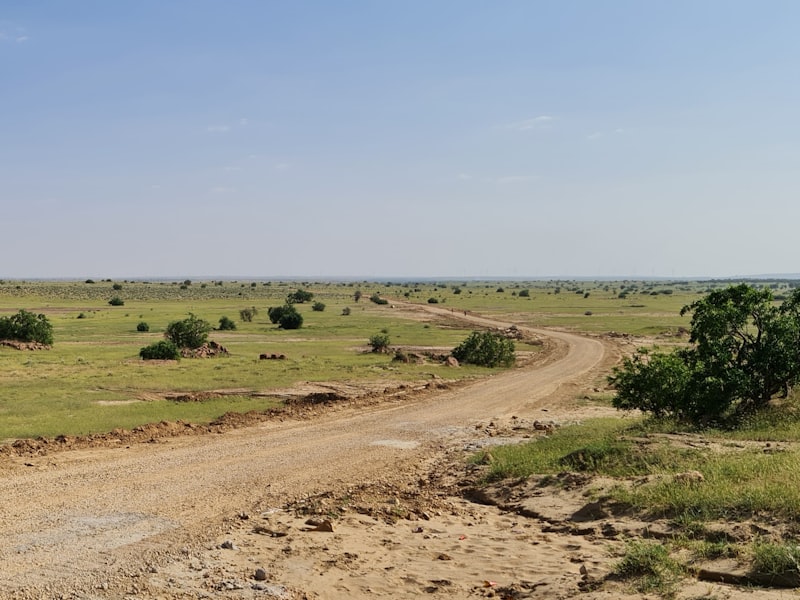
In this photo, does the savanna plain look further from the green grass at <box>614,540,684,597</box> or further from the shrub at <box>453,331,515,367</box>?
the shrub at <box>453,331,515,367</box>

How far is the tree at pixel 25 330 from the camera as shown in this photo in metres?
47.4

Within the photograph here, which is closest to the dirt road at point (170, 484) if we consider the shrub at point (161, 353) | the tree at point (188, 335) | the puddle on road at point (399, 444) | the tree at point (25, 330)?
the puddle on road at point (399, 444)

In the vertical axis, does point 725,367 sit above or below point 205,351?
above

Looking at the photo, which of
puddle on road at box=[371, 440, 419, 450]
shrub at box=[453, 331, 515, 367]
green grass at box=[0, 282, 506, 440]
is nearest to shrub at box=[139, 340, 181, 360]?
green grass at box=[0, 282, 506, 440]

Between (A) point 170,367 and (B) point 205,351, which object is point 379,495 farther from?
(B) point 205,351

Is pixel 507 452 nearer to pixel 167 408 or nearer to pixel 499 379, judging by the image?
pixel 167 408

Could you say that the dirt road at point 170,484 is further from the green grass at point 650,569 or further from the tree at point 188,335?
the tree at point 188,335

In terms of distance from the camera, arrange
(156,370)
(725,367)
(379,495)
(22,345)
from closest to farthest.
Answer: (379,495), (725,367), (156,370), (22,345)

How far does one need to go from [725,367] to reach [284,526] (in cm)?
1443

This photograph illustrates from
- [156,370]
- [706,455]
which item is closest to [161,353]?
[156,370]

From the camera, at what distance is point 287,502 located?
1405 cm

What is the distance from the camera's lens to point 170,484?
49.9ft

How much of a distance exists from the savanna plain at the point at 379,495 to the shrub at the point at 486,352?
12071mm

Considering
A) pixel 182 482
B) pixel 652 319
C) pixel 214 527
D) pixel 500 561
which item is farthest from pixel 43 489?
pixel 652 319
